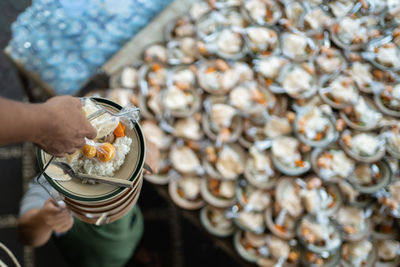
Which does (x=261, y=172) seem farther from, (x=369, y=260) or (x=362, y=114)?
(x=369, y=260)

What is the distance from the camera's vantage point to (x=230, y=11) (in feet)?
10.1

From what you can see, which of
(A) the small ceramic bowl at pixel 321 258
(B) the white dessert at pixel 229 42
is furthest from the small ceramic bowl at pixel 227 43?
(A) the small ceramic bowl at pixel 321 258

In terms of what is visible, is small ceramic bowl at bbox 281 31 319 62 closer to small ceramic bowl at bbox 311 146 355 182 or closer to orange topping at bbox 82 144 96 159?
small ceramic bowl at bbox 311 146 355 182

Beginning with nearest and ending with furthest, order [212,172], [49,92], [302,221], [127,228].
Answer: [127,228] < [302,221] < [212,172] < [49,92]

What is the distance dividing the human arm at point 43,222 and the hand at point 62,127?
30.6 inches

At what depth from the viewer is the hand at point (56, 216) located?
1.68 meters

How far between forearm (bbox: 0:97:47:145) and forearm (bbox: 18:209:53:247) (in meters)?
1.19

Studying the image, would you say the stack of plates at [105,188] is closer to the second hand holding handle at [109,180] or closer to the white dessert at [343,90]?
the second hand holding handle at [109,180]

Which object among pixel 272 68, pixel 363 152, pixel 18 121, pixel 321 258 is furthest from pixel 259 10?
pixel 18 121

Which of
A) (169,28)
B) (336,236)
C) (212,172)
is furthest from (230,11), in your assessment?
(336,236)

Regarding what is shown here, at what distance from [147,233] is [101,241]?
4.49 ft

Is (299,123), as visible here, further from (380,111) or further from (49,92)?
(49,92)

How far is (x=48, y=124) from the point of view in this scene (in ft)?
2.97

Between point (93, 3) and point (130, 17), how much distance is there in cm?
33
